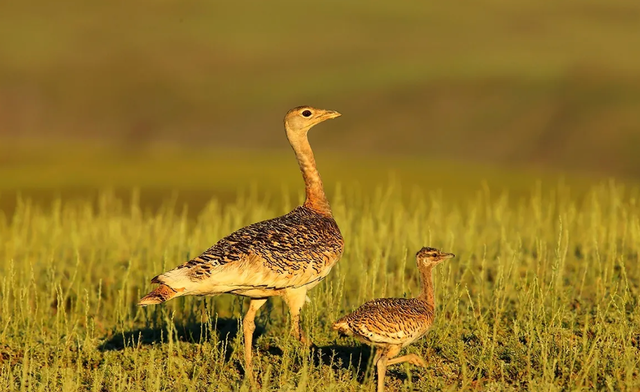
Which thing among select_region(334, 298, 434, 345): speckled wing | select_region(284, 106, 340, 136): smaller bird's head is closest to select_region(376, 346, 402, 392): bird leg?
select_region(334, 298, 434, 345): speckled wing

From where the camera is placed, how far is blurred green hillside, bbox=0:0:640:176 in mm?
48562

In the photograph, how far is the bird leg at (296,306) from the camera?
27.0 ft

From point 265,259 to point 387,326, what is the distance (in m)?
1.33

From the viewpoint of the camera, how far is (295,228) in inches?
326

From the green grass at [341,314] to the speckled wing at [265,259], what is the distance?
1.99 feet

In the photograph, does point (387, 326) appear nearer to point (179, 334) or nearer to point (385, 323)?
point (385, 323)

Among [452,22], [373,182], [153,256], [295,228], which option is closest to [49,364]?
[295,228]

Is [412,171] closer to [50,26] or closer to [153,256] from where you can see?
[153,256]

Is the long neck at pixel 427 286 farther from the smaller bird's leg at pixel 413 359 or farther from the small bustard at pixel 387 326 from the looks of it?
the smaller bird's leg at pixel 413 359

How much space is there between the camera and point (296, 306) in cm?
832

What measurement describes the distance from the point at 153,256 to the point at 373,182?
14.1 meters

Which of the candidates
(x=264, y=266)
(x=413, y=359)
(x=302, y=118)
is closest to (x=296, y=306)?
(x=264, y=266)

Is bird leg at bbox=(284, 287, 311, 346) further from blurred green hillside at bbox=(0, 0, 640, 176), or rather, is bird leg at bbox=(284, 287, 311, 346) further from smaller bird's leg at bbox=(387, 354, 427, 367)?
blurred green hillside at bbox=(0, 0, 640, 176)

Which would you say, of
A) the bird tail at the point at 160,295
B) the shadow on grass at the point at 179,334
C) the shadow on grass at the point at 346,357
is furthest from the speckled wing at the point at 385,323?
the shadow on grass at the point at 179,334
